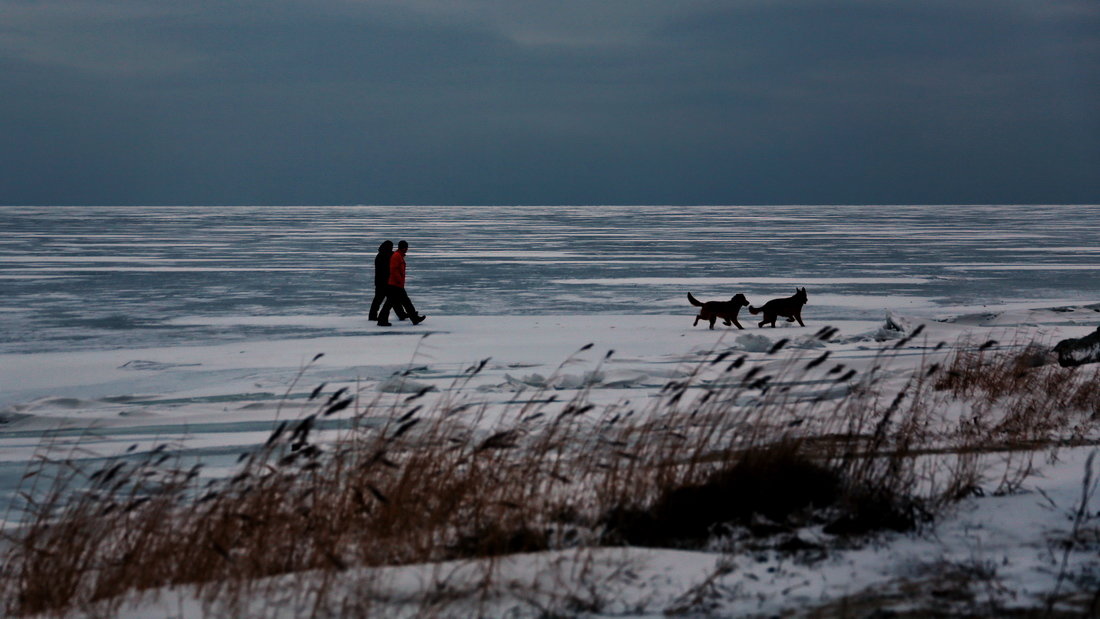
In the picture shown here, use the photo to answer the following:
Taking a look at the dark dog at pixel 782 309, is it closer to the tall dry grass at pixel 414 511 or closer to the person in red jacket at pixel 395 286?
the person in red jacket at pixel 395 286

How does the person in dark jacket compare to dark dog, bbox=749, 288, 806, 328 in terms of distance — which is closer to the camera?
dark dog, bbox=749, 288, 806, 328

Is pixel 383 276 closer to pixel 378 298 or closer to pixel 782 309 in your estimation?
pixel 378 298

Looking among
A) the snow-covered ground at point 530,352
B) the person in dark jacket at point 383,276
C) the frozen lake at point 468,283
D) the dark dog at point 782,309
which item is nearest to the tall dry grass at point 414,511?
the snow-covered ground at point 530,352

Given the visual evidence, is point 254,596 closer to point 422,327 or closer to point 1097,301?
point 422,327

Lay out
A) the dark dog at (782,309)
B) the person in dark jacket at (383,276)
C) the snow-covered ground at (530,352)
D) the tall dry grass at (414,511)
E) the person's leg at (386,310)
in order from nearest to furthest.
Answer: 1. the snow-covered ground at (530,352)
2. the tall dry grass at (414,511)
3. the dark dog at (782,309)
4. the person's leg at (386,310)
5. the person in dark jacket at (383,276)

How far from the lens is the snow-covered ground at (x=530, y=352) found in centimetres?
463

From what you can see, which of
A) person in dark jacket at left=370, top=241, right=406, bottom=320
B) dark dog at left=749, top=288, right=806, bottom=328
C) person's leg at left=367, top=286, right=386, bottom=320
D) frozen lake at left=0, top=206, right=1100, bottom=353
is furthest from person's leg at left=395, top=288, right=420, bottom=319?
dark dog at left=749, top=288, right=806, bottom=328

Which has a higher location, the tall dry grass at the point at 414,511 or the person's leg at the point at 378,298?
the tall dry grass at the point at 414,511

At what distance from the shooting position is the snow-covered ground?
463 centimetres

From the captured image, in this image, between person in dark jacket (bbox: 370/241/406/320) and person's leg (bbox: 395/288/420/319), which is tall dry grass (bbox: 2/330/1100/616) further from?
person in dark jacket (bbox: 370/241/406/320)

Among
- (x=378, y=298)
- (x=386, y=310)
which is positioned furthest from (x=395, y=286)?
(x=378, y=298)

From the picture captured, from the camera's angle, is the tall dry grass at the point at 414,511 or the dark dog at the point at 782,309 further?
the dark dog at the point at 782,309

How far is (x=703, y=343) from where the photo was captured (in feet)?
52.8

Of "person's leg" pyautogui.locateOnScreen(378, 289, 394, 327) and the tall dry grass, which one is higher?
the tall dry grass
